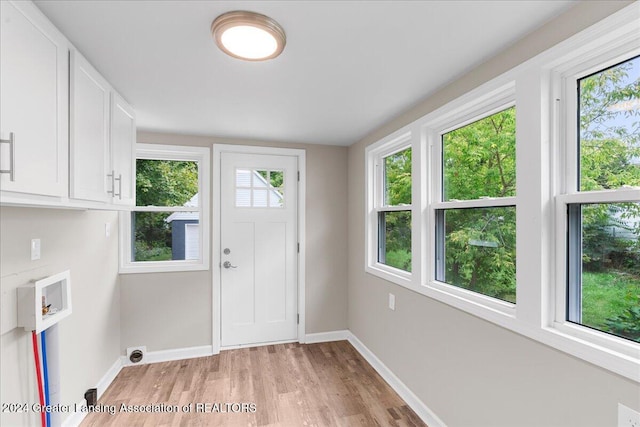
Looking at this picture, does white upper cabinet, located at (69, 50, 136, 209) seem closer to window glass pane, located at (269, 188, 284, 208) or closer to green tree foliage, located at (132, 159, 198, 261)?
green tree foliage, located at (132, 159, 198, 261)

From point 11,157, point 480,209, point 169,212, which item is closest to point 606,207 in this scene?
point 480,209

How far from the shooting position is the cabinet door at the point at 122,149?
2.01 meters

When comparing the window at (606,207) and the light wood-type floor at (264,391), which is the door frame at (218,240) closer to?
the light wood-type floor at (264,391)

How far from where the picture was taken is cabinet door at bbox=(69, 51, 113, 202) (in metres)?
1.50

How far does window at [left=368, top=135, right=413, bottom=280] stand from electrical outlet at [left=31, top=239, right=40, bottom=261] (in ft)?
7.75

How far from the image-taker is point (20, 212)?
61.4 inches

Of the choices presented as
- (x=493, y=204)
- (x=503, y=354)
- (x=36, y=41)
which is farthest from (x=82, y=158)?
(x=503, y=354)

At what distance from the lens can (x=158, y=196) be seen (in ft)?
10.3

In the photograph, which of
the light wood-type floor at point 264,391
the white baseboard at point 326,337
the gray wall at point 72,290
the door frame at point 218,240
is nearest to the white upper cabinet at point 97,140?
the gray wall at point 72,290

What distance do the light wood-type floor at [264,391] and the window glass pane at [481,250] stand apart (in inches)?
42.2

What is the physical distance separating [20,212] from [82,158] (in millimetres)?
405

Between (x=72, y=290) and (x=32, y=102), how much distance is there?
1351 mm


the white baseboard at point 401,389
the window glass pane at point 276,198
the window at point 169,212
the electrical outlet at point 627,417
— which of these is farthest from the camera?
the window glass pane at point 276,198

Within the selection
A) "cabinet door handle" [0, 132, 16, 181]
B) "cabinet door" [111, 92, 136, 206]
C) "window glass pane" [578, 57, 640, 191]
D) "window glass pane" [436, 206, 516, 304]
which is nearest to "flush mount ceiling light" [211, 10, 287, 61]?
"cabinet door handle" [0, 132, 16, 181]
